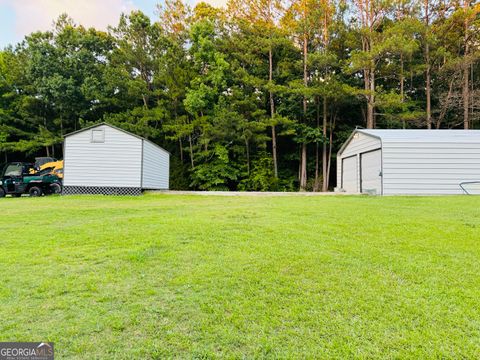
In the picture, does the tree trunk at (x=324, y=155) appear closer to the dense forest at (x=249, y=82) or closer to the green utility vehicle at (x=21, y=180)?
the dense forest at (x=249, y=82)

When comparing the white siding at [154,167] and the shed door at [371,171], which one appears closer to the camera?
the shed door at [371,171]

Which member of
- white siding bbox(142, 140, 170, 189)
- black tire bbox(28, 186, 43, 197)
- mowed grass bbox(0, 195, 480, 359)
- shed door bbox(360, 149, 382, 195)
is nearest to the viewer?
mowed grass bbox(0, 195, 480, 359)

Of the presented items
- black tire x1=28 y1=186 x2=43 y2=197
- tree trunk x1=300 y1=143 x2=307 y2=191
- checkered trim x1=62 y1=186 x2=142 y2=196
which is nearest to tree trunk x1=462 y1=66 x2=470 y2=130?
tree trunk x1=300 y1=143 x2=307 y2=191

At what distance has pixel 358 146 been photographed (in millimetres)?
13102

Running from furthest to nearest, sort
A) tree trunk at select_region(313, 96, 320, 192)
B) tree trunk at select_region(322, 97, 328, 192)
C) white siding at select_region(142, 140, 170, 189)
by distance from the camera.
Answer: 1. tree trunk at select_region(313, 96, 320, 192)
2. tree trunk at select_region(322, 97, 328, 192)
3. white siding at select_region(142, 140, 170, 189)

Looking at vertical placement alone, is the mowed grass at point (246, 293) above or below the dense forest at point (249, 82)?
below

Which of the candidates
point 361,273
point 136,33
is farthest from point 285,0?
point 361,273

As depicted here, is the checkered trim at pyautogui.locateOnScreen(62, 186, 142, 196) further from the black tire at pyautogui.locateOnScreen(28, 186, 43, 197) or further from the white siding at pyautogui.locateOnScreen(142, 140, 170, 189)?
the black tire at pyautogui.locateOnScreen(28, 186, 43, 197)

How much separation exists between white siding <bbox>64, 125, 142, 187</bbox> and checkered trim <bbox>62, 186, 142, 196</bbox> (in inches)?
5.4

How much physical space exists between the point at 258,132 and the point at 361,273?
16265mm

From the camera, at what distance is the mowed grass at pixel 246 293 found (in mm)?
1610

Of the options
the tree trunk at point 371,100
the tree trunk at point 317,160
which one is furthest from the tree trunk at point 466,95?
the tree trunk at point 317,160

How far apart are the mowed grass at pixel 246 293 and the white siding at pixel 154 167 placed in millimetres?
9022

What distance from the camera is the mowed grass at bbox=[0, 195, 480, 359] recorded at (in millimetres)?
1610
